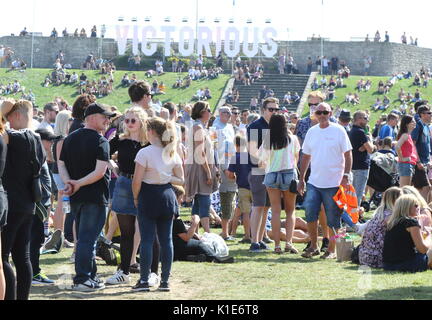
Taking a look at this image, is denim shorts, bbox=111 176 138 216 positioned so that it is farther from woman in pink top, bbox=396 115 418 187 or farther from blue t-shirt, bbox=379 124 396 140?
blue t-shirt, bbox=379 124 396 140

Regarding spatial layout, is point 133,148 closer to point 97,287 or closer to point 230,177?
point 97,287

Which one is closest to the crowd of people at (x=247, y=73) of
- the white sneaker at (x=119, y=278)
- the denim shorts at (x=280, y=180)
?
the denim shorts at (x=280, y=180)

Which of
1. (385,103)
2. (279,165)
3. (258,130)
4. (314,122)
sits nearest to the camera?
(279,165)

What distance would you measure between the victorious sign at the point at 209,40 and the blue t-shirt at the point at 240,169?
59.3 m

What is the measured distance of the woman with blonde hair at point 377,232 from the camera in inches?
352

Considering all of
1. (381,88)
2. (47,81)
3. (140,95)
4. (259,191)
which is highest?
(140,95)

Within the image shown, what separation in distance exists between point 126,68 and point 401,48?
2276cm

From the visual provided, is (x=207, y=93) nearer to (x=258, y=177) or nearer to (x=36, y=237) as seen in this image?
(x=258, y=177)

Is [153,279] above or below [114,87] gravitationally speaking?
below

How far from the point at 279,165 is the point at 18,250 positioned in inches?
171

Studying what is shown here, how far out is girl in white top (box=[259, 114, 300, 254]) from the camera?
10.2m

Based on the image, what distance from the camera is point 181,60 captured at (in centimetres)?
6769

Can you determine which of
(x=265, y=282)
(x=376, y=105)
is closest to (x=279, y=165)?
(x=265, y=282)

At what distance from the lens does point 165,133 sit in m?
7.46
